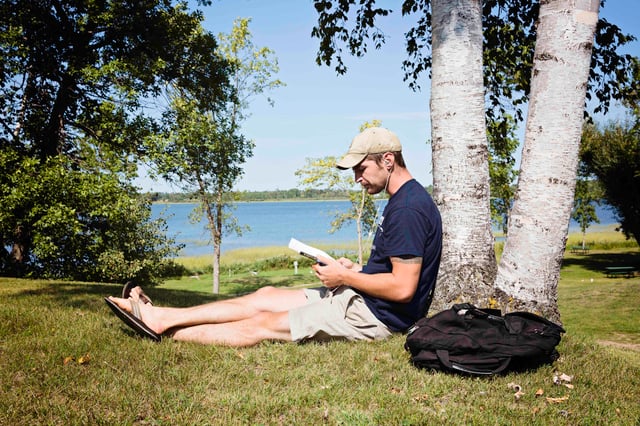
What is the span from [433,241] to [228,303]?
1893 millimetres

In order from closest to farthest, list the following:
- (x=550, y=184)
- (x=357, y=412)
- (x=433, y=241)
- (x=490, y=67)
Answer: (x=357, y=412) < (x=433, y=241) < (x=550, y=184) < (x=490, y=67)

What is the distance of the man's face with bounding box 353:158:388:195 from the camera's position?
4164mm

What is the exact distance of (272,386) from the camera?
11.2 ft

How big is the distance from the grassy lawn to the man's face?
143 cm

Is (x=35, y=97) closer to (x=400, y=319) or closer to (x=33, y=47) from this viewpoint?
(x=33, y=47)

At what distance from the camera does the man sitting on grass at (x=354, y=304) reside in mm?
4035

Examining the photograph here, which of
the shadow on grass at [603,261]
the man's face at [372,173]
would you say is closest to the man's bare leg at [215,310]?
the man's face at [372,173]

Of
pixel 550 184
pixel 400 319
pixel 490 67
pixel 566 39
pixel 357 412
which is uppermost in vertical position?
pixel 490 67

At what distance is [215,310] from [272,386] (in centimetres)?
112

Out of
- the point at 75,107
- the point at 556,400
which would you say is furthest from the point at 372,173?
the point at 75,107

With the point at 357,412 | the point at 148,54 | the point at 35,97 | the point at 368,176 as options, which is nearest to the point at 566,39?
the point at 368,176

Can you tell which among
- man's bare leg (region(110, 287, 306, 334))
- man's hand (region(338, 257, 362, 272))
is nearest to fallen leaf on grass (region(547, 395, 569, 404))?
man's hand (region(338, 257, 362, 272))

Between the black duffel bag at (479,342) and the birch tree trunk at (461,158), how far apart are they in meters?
1.26

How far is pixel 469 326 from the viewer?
3.74 m
